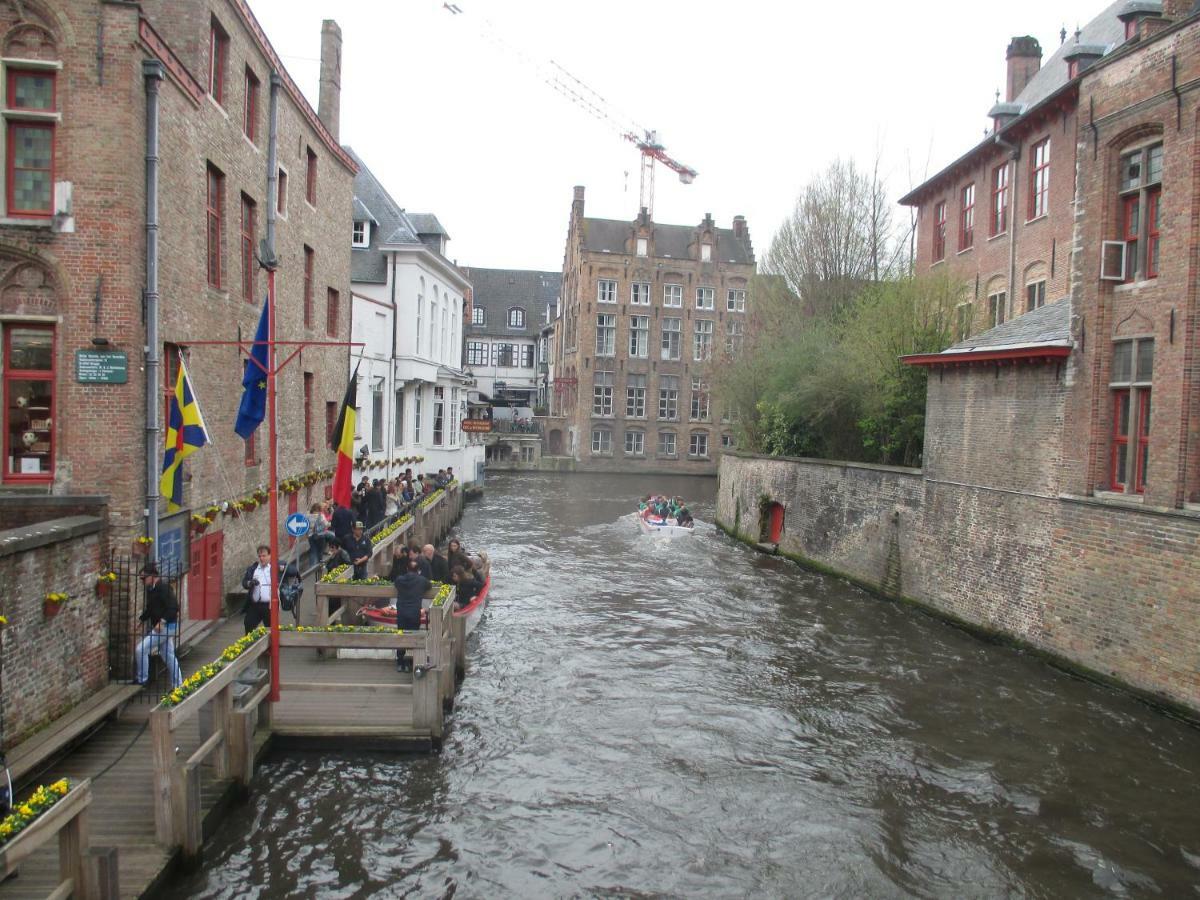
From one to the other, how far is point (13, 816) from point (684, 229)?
64.0m

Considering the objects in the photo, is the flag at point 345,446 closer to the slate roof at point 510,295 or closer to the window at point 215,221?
the window at point 215,221

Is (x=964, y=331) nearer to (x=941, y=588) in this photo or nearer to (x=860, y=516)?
(x=860, y=516)

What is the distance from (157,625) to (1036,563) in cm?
1346

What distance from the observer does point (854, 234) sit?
33688 millimetres

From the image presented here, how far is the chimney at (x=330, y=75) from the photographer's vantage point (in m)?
24.0

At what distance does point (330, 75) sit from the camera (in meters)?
24.1

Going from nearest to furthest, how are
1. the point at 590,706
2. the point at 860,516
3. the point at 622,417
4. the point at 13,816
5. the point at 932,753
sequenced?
1. the point at 13,816
2. the point at 932,753
3. the point at 590,706
4. the point at 860,516
5. the point at 622,417

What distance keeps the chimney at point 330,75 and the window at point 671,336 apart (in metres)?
42.0

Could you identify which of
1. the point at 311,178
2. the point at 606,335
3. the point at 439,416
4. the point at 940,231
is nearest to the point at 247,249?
the point at 311,178

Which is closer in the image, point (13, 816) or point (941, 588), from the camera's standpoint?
point (13, 816)

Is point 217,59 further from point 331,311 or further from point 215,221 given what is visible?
point 331,311

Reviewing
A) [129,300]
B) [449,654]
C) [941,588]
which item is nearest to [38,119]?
[129,300]

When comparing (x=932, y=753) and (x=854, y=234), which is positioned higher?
(x=854, y=234)

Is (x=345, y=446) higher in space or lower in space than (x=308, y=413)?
lower
